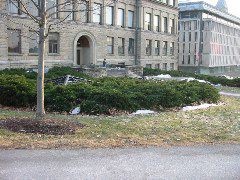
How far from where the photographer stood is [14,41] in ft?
107

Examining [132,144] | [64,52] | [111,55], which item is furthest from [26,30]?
[132,144]

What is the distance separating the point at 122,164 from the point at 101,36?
115ft

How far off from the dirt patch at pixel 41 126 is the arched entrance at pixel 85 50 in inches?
1127

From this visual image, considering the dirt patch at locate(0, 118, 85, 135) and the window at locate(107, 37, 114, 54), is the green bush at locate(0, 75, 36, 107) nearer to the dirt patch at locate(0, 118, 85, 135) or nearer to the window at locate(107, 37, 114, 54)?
the dirt patch at locate(0, 118, 85, 135)

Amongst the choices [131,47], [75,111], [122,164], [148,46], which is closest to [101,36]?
[131,47]

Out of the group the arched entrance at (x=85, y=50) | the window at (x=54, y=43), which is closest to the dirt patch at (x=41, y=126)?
the window at (x=54, y=43)

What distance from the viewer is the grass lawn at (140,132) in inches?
374

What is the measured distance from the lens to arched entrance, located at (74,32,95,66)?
40969mm

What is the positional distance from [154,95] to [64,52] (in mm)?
22693

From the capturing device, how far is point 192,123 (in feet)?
43.1

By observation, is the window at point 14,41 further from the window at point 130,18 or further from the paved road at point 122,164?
the paved road at point 122,164

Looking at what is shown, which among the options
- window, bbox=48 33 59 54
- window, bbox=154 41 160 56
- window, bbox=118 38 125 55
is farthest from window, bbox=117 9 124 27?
window, bbox=48 33 59 54

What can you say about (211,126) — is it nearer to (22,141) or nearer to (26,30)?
(22,141)

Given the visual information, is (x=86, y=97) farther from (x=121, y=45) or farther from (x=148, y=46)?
(x=148, y=46)
